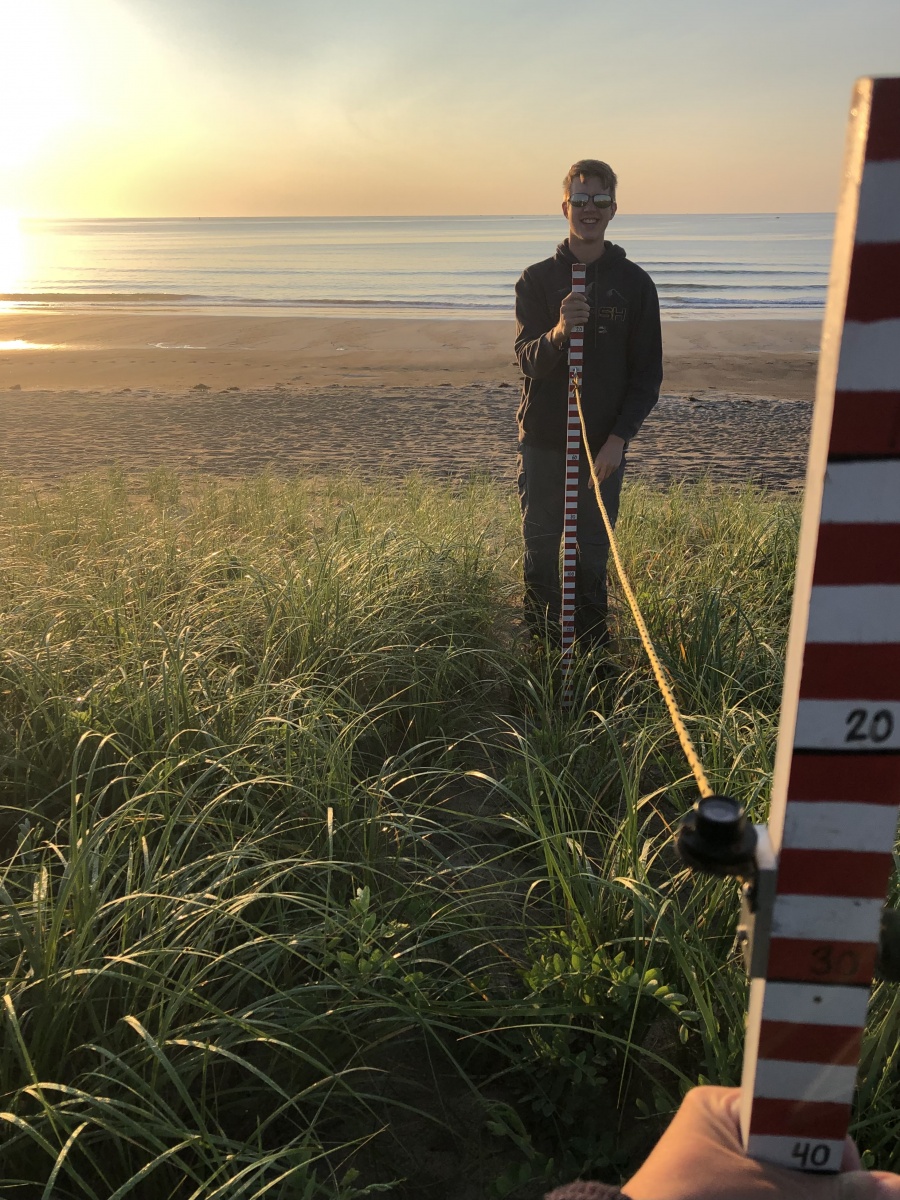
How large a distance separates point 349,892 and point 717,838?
5.08 feet

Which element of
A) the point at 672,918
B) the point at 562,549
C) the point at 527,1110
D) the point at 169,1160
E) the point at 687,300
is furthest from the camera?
the point at 687,300

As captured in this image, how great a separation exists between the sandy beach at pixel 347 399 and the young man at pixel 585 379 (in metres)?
4.96

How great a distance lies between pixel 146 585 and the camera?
403cm

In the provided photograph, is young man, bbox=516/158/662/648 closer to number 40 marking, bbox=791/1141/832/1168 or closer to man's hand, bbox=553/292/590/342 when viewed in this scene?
man's hand, bbox=553/292/590/342

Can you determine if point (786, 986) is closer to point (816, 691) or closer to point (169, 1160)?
point (816, 691)

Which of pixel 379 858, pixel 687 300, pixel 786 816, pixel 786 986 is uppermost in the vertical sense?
pixel 687 300

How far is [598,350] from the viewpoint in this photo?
3904mm

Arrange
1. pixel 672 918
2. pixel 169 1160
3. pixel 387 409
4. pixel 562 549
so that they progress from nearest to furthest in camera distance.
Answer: pixel 169 1160 → pixel 672 918 → pixel 562 549 → pixel 387 409

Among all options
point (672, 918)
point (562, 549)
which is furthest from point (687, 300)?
point (672, 918)

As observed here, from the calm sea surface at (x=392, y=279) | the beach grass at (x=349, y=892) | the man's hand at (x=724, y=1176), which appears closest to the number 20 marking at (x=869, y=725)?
the man's hand at (x=724, y=1176)

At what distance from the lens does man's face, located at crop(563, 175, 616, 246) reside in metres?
3.58

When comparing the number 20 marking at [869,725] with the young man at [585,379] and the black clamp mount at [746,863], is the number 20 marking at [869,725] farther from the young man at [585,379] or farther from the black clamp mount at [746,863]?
the young man at [585,379]

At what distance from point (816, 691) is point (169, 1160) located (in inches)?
60.6

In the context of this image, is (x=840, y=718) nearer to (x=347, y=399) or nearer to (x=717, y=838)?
(x=717, y=838)
